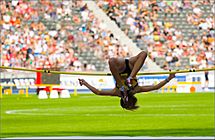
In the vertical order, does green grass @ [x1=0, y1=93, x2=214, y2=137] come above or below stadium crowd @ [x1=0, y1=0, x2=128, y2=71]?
below

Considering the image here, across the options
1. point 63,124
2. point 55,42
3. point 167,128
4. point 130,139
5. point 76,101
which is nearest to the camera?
point 130,139

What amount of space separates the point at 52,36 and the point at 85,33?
7.63 ft

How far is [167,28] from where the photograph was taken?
57312mm

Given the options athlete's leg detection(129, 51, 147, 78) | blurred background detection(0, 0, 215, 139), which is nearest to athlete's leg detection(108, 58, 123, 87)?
athlete's leg detection(129, 51, 147, 78)

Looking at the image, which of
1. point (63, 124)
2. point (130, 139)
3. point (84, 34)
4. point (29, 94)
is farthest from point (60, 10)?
point (130, 139)

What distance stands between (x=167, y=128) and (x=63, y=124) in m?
4.74

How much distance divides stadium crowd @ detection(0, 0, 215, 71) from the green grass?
5487 mm

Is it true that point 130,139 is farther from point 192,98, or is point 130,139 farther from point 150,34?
point 150,34

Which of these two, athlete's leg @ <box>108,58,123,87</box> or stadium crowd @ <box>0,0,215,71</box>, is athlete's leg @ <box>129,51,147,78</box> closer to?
athlete's leg @ <box>108,58,123,87</box>

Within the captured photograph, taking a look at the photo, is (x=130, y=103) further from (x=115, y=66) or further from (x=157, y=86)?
(x=115, y=66)

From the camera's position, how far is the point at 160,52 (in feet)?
181

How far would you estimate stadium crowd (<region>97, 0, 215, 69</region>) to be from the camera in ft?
181

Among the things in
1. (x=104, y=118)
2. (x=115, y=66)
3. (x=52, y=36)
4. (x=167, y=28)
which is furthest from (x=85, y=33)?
(x=115, y=66)

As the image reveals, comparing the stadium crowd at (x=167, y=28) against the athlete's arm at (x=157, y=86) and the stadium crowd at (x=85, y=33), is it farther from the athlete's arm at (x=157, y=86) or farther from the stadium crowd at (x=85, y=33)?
the athlete's arm at (x=157, y=86)
